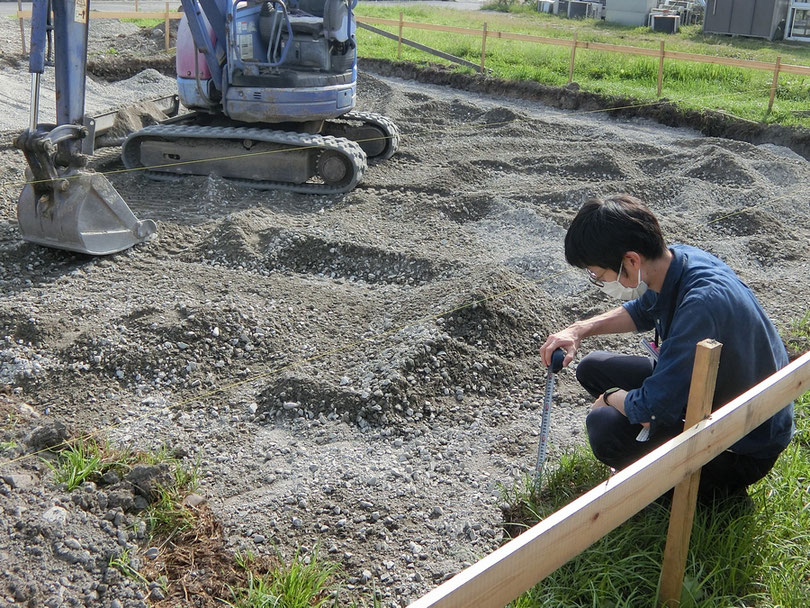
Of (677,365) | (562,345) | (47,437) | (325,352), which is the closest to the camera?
A: (677,365)

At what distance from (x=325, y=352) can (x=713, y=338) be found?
8.96 feet

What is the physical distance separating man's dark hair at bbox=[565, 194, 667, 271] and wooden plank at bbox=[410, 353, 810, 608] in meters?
0.61

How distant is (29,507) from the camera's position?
3258 millimetres

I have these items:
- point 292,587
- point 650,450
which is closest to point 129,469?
point 292,587

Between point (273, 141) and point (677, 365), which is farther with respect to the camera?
point (273, 141)

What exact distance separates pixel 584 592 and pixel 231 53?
6.82m

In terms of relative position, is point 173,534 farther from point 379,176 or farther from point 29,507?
point 379,176

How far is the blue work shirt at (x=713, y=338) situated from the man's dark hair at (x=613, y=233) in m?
0.17

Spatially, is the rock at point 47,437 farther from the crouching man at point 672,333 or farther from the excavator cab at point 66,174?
the excavator cab at point 66,174

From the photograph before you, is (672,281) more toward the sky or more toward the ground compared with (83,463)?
more toward the sky

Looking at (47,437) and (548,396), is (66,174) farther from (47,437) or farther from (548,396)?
(548,396)

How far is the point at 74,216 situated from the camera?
20.3ft

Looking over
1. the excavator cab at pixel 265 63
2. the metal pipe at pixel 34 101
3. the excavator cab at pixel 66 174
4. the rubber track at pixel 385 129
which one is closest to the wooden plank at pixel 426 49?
the rubber track at pixel 385 129

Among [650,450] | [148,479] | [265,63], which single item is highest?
[265,63]
